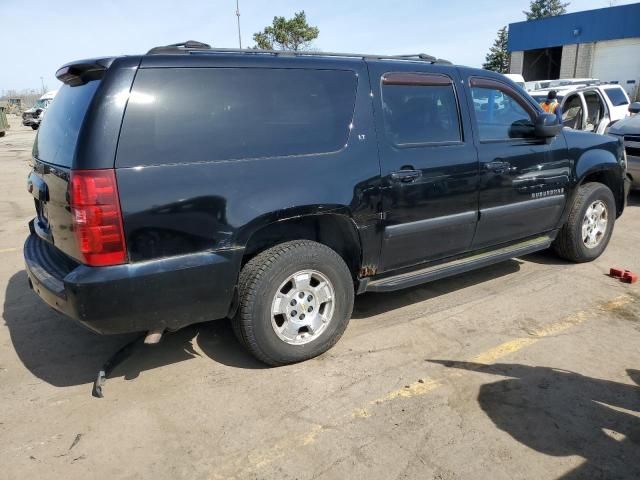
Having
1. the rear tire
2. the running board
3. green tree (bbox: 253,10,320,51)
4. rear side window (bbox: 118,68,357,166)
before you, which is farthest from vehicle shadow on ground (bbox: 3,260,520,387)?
green tree (bbox: 253,10,320,51)

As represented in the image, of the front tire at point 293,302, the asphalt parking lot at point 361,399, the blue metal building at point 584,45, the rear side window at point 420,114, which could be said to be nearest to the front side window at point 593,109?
the asphalt parking lot at point 361,399

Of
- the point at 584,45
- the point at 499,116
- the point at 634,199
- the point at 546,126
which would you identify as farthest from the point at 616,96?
the point at 584,45

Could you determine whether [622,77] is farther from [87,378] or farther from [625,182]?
[87,378]

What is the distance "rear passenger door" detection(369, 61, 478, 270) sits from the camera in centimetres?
358

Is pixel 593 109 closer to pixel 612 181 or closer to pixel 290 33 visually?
pixel 612 181

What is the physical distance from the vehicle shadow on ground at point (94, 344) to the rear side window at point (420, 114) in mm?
1427

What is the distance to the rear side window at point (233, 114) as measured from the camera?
106 inches

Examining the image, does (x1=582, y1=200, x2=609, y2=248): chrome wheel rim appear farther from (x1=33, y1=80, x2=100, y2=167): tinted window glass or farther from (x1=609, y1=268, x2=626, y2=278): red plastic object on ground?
(x1=33, y1=80, x2=100, y2=167): tinted window glass

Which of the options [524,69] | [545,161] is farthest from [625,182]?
[524,69]

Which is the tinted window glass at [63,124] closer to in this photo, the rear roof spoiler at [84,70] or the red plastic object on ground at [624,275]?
the rear roof spoiler at [84,70]

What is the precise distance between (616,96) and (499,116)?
871 centimetres

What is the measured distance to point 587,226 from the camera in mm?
5234

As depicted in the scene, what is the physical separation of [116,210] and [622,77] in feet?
111

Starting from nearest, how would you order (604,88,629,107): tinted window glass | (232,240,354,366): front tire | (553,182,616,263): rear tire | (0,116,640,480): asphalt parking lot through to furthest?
(0,116,640,480): asphalt parking lot → (232,240,354,366): front tire → (553,182,616,263): rear tire → (604,88,629,107): tinted window glass
